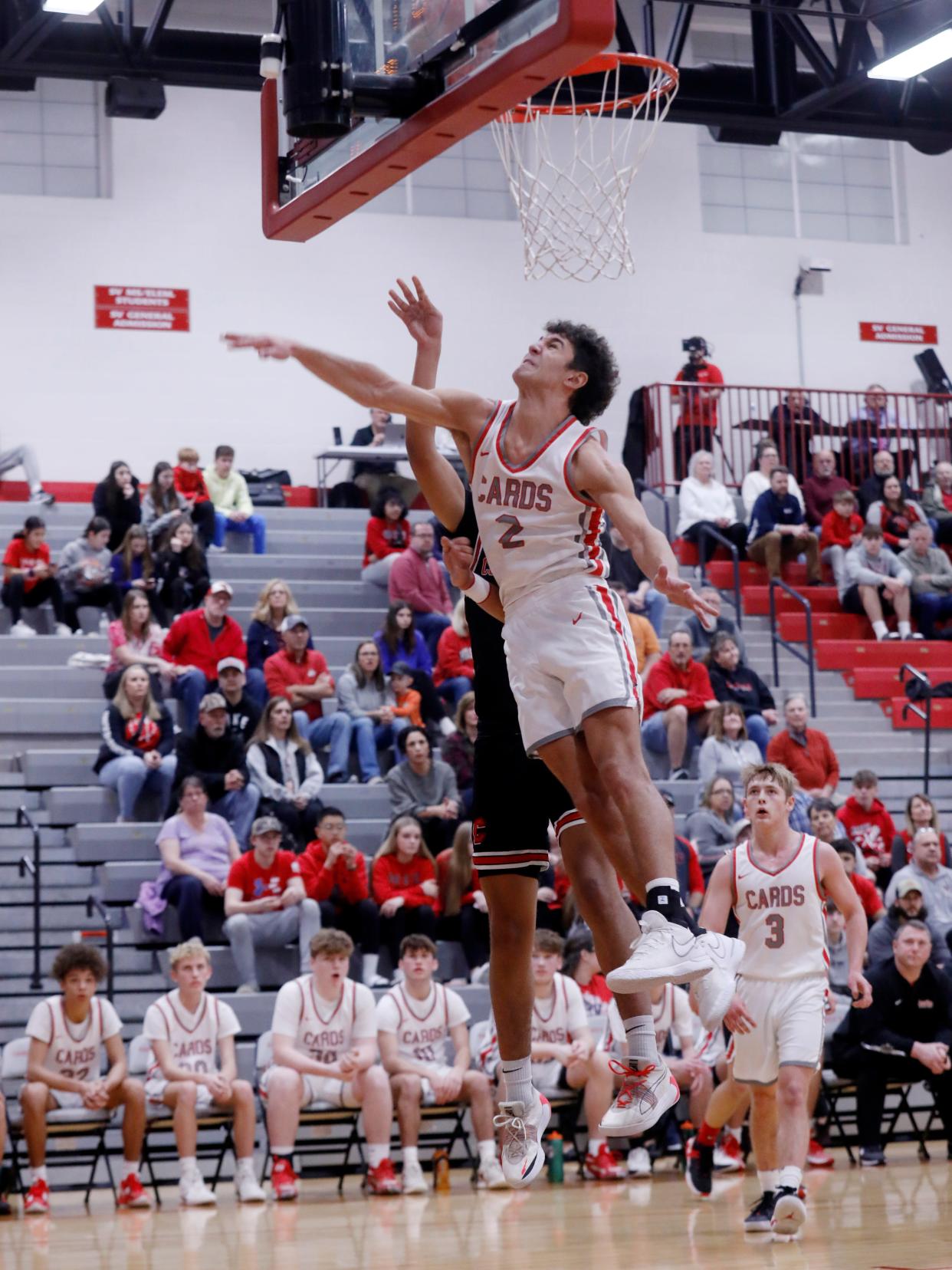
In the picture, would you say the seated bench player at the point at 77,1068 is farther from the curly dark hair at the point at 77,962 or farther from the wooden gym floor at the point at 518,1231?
the wooden gym floor at the point at 518,1231

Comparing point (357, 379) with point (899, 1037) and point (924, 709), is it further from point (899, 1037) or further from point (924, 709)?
point (924, 709)

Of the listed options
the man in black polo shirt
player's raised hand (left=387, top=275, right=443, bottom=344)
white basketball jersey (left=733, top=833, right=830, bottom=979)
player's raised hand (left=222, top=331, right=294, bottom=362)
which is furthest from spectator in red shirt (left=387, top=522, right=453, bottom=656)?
player's raised hand (left=222, top=331, right=294, bottom=362)

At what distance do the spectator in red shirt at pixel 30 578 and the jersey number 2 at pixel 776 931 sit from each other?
7.88 meters

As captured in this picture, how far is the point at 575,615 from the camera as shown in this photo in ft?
18.5

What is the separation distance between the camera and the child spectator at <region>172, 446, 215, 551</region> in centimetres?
1612

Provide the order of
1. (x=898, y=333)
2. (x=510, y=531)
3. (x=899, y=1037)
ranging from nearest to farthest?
(x=510, y=531), (x=899, y=1037), (x=898, y=333)

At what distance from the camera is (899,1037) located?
1152 cm

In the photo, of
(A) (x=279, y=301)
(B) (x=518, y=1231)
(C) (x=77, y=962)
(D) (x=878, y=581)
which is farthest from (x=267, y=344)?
(A) (x=279, y=301)

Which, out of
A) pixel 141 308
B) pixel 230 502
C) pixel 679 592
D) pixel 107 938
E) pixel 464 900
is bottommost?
pixel 107 938

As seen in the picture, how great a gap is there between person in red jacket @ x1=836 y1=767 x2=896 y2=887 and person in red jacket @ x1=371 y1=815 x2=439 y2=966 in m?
3.61

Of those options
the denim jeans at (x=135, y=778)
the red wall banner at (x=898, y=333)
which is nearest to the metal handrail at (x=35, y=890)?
the denim jeans at (x=135, y=778)

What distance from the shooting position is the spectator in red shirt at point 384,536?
53.6ft

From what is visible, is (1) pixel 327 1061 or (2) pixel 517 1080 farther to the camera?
(1) pixel 327 1061

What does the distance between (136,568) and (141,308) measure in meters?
5.28
